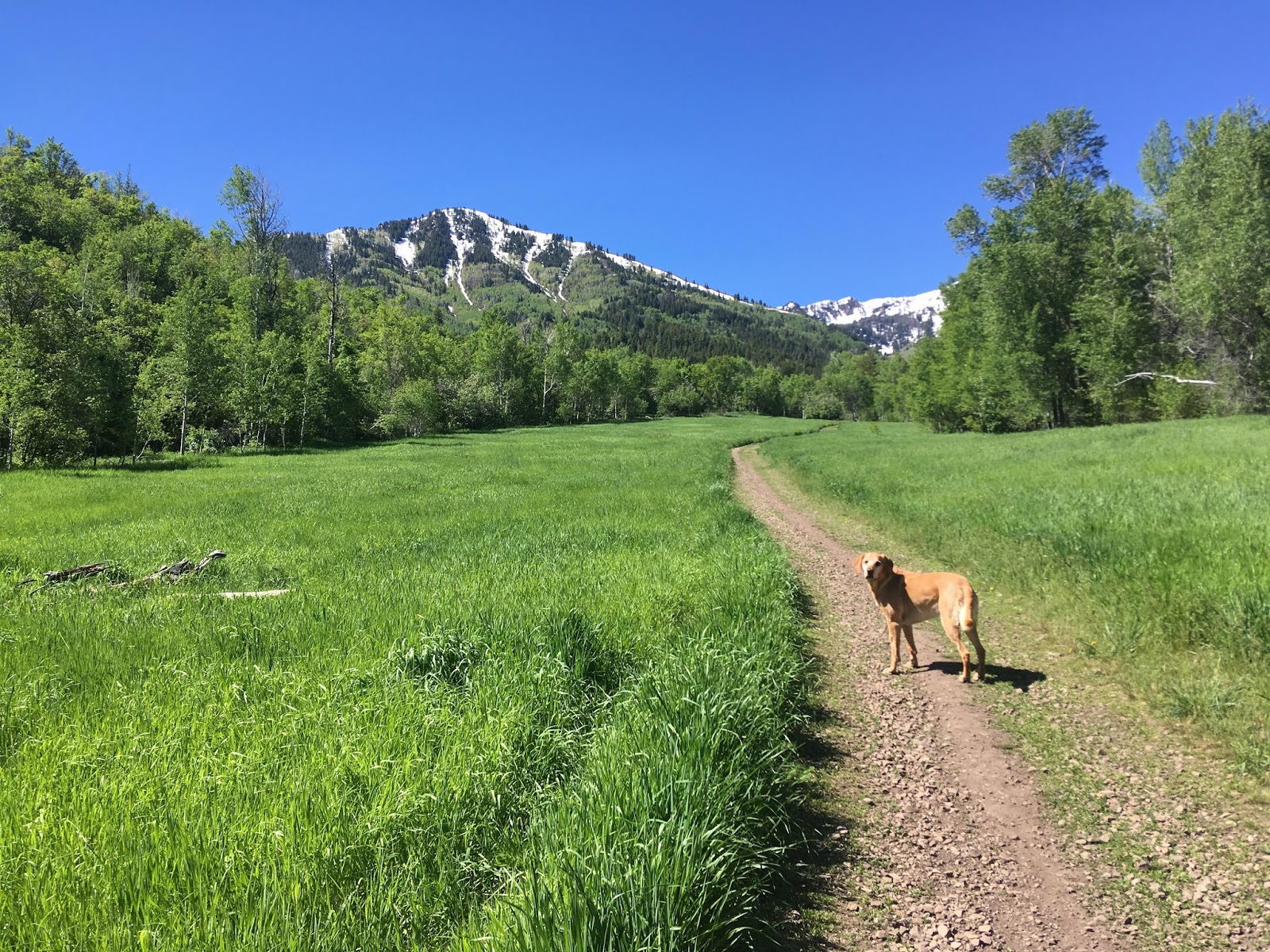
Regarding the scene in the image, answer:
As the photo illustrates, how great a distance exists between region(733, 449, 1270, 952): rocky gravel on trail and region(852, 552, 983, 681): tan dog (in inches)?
28.0

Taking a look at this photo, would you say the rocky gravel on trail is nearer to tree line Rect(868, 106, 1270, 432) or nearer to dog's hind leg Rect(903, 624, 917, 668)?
dog's hind leg Rect(903, 624, 917, 668)

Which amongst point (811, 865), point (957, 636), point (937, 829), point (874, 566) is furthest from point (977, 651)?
point (811, 865)

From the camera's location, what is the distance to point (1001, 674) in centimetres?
652

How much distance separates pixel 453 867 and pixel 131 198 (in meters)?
115

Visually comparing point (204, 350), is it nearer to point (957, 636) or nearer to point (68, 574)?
point (68, 574)

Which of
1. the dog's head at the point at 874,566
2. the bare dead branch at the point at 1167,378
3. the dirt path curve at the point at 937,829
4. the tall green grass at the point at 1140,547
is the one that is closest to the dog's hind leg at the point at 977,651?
the dirt path curve at the point at 937,829

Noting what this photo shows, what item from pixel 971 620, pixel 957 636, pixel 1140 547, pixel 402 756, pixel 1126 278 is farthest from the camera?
pixel 1126 278

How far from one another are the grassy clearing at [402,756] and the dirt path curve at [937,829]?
0.58m

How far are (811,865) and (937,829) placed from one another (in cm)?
105

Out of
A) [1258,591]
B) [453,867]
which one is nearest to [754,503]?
[1258,591]

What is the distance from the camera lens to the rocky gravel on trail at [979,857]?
3109 millimetres

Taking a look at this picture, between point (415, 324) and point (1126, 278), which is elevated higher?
point (415, 324)

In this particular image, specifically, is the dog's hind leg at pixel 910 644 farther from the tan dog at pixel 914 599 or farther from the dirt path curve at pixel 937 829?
the dirt path curve at pixel 937 829

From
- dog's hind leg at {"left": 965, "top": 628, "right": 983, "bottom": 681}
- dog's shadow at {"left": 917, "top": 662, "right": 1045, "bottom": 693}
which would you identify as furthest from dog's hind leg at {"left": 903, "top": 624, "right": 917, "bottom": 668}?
dog's hind leg at {"left": 965, "top": 628, "right": 983, "bottom": 681}
